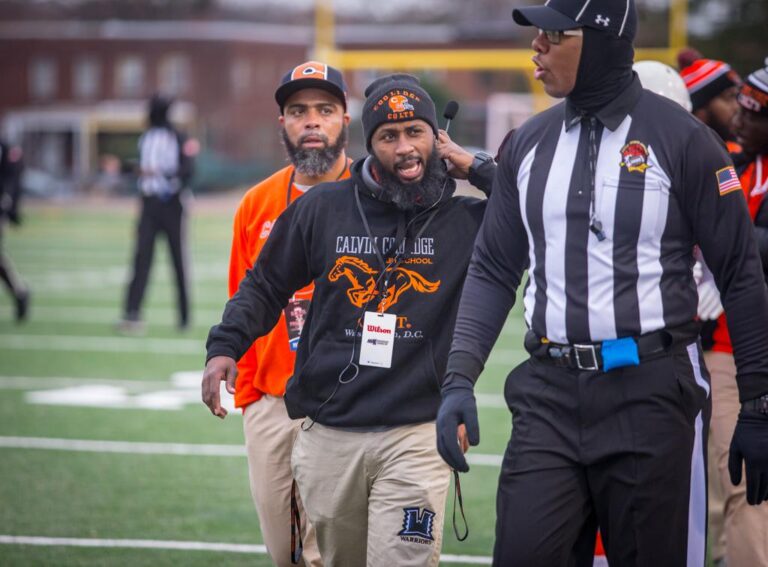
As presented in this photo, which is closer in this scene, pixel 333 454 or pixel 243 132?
pixel 333 454

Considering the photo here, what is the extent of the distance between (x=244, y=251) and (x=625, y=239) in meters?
2.10

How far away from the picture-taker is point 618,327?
3.60 m

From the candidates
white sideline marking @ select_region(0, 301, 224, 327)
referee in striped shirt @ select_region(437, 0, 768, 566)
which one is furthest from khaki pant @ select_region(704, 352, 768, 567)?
white sideline marking @ select_region(0, 301, 224, 327)

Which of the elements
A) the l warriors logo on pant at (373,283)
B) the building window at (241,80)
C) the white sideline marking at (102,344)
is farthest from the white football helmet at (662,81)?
the building window at (241,80)

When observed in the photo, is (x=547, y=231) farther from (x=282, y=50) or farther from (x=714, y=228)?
(x=282, y=50)

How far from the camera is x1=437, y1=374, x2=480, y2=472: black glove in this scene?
366 centimetres

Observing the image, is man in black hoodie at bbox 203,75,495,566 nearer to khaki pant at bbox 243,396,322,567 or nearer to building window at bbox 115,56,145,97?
khaki pant at bbox 243,396,322,567

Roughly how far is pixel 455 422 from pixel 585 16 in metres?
1.23

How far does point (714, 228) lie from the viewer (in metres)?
3.59

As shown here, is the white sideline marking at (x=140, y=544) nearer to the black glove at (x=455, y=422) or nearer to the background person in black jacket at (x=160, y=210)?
the black glove at (x=455, y=422)

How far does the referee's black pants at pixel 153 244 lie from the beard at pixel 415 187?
1030 centimetres

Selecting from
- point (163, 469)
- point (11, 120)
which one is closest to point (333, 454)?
point (163, 469)

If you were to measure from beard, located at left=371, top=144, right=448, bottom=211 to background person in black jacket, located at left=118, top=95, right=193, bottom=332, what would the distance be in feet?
33.8

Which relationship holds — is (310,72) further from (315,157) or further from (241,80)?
(241,80)
